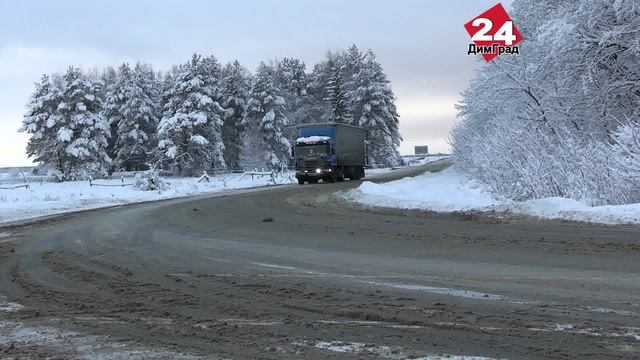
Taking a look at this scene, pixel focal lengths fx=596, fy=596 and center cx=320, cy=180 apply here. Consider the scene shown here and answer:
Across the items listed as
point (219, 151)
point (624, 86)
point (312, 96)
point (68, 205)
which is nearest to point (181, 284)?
point (624, 86)

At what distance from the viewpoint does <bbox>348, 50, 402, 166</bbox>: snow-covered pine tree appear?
7544 centimetres

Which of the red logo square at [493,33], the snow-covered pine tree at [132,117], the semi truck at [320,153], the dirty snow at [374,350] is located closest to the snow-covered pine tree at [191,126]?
the snow-covered pine tree at [132,117]

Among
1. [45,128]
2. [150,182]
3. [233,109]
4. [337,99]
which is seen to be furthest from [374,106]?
[150,182]

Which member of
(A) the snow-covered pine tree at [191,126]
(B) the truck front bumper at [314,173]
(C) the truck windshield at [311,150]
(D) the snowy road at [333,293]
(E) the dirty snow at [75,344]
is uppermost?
(A) the snow-covered pine tree at [191,126]

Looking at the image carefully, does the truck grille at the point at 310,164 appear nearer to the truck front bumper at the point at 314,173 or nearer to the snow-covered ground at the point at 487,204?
the truck front bumper at the point at 314,173

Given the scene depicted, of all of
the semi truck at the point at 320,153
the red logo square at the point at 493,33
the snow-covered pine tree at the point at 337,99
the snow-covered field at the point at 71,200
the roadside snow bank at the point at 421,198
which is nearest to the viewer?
the roadside snow bank at the point at 421,198

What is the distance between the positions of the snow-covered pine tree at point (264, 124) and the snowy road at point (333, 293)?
56629 millimetres

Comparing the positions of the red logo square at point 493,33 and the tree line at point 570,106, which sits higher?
the red logo square at point 493,33

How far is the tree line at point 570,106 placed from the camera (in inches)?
640

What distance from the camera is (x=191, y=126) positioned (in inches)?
2319

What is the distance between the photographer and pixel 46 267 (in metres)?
9.64

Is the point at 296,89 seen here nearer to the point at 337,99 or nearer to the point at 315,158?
the point at 337,99

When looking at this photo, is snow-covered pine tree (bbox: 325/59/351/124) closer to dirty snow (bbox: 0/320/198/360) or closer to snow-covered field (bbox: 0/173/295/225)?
snow-covered field (bbox: 0/173/295/225)

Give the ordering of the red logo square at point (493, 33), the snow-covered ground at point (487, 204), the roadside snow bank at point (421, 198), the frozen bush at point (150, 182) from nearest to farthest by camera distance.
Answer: the snow-covered ground at point (487, 204) < the roadside snow bank at point (421, 198) < the red logo square at point (493, 33) < the frozen bush at point (150, 182)
